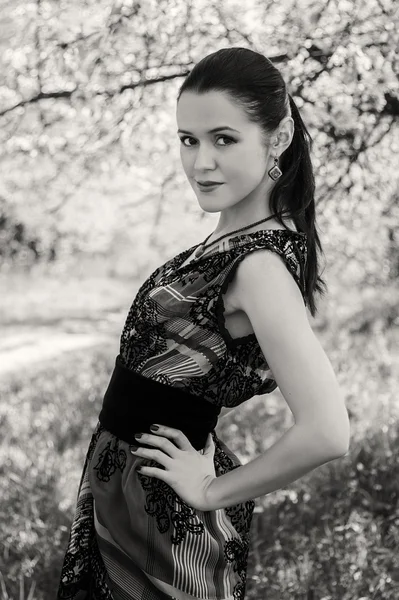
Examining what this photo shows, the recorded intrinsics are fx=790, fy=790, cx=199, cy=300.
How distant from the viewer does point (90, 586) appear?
184cm

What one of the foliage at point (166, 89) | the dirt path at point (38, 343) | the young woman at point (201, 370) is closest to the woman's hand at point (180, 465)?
the young woman at point (201, 370)

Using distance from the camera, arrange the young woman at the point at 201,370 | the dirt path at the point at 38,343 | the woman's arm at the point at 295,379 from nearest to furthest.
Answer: the woman's arm at the point at 295,379
the young woman at the point at 201,370
the dirt path at the point at 38,343

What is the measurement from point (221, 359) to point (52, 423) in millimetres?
3276

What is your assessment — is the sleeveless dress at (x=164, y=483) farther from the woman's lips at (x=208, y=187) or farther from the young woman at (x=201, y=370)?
the woman's lips at (x=208, y=187)

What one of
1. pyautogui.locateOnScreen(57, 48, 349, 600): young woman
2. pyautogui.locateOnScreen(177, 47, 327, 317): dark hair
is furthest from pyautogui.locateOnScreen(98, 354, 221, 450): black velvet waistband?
pyautogui.locateOnScreen(177, 47, 327, 317): dark hair

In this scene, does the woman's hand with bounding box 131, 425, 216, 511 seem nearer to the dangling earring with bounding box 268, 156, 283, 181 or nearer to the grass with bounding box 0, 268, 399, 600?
the dangling earring with bounding box 268, 156, 283, 181

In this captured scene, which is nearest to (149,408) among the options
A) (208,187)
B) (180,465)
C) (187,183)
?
(180,465)

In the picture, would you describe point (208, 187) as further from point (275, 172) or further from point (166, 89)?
point (166, 89)

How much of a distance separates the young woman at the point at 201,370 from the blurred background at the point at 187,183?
121 cm

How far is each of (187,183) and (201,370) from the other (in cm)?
231

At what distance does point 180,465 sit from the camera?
170 centimetres

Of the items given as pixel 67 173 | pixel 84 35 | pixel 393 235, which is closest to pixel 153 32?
pixel 84 35

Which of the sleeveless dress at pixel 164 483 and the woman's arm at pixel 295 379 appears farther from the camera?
the sleeveless dress at pixel 164 483

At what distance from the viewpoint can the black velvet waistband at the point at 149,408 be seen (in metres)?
1.73
